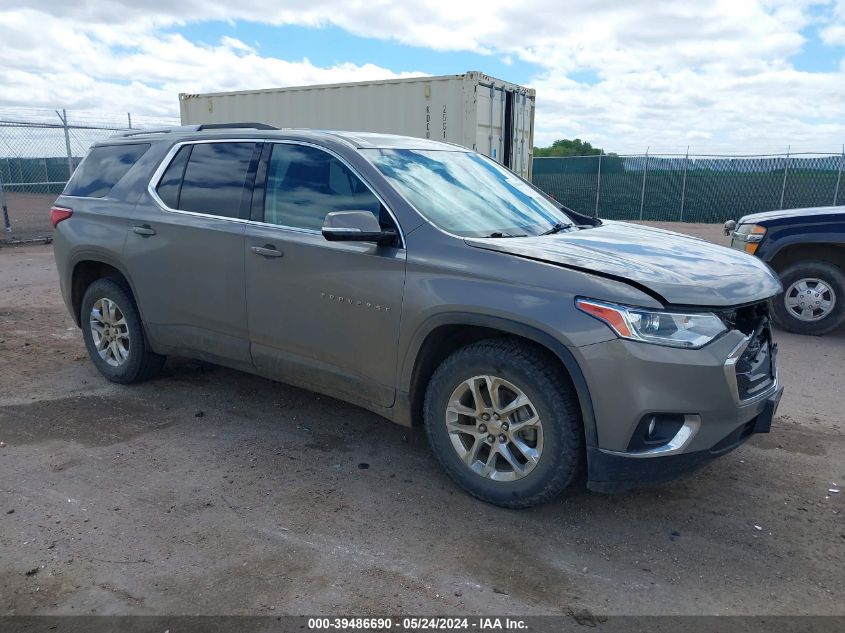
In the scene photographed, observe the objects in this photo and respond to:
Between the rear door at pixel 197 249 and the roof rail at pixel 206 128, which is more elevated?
the roof rail at pixel 206 128

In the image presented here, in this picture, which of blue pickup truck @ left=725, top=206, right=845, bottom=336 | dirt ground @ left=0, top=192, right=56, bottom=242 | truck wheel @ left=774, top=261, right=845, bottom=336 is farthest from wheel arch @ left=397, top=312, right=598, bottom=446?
dirt ground @ left=0, top=192, right=56, bottom=242

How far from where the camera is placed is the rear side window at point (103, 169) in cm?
516

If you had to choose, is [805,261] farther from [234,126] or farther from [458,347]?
[234,126]

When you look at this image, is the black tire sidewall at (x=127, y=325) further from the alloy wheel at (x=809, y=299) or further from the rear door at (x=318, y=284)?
the alloy wheel at (x=809, y=299)

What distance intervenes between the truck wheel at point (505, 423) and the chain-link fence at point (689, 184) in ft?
65.8

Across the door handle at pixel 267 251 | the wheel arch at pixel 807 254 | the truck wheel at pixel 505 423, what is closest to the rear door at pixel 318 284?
the door handle at pixel 267 251

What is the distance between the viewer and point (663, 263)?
3.39 m

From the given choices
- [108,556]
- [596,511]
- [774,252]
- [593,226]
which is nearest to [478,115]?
[774,252]

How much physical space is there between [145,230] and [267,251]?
1195 millimetres

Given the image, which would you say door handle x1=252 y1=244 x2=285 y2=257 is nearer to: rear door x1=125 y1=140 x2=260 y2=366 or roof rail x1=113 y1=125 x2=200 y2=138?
rear door x1=125 y1=140 x2=260 y2=366

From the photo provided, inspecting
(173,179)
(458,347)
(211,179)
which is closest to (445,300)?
(458,347)

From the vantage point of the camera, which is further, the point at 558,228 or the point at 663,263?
the point at 558,228

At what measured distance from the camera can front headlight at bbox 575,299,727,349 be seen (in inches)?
119

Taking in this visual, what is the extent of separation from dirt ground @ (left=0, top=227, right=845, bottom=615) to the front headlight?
1.00 m
